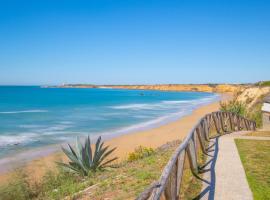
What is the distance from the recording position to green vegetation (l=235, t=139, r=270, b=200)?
5633 mm

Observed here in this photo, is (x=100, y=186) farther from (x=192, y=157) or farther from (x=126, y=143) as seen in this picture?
(x=126, y=143)

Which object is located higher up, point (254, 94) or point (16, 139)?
point (254, 94)

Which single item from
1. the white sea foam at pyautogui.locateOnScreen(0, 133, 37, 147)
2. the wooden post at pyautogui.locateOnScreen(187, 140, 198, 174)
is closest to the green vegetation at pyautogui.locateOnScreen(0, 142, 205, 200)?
the wooden post at pyautogui.locateOnScreen(187, 140, 198, 174)

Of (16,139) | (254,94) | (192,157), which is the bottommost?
(16,139)

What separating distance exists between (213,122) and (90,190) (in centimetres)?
736

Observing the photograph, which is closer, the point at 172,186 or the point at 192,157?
the point at 172,186

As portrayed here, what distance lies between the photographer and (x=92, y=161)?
9.59 metres

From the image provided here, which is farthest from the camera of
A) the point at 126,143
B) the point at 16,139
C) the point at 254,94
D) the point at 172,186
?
the point at 254,94

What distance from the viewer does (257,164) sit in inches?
294

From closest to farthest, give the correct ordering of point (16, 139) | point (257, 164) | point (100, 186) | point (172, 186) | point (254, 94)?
point (172, 186), point (100, 186), point (257, 164), point (16, 139), point (254, 94)

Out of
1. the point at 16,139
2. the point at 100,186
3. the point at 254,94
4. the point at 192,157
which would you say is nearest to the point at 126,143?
the point at 16,139

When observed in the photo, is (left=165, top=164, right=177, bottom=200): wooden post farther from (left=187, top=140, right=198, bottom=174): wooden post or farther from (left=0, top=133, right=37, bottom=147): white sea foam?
(left=0, top=133, right=37, bottom=147): white sea foam

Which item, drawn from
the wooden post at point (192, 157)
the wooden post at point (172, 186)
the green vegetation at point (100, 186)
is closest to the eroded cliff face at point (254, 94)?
the green vegetation at point (100, 186)

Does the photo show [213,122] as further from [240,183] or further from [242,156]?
[240,183]
